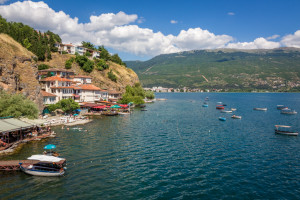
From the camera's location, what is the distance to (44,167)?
2903 cm

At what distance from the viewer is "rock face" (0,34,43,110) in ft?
183

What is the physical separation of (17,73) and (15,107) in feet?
67.2

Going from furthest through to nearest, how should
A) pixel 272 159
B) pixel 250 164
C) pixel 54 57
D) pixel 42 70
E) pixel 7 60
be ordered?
1. pixel 54 57
2. pixel 42 70
3. pixel 7 60
4. pixel 272 159
5. pixel 250 164

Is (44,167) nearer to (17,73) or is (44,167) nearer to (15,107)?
(15,107)

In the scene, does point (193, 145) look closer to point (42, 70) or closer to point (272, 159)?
point (272, 159)

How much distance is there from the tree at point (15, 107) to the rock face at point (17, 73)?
7.11m

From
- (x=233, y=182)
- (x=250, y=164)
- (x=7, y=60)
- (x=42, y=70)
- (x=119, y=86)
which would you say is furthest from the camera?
(x=119, y=86)

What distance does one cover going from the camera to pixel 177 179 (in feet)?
93.4

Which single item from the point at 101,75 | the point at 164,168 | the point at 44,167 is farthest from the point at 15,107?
the point at 101,75

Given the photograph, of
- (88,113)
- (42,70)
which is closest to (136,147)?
(88,113)

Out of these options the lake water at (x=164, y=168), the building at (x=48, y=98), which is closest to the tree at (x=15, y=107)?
the lake water at (x=164, y=168)

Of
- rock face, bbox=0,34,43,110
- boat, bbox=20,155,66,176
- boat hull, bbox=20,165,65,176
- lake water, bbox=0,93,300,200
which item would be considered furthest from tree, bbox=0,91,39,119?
boat hull, bbox=20,165,65,176

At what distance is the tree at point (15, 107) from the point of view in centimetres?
4626

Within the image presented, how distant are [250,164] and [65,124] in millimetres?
52316
